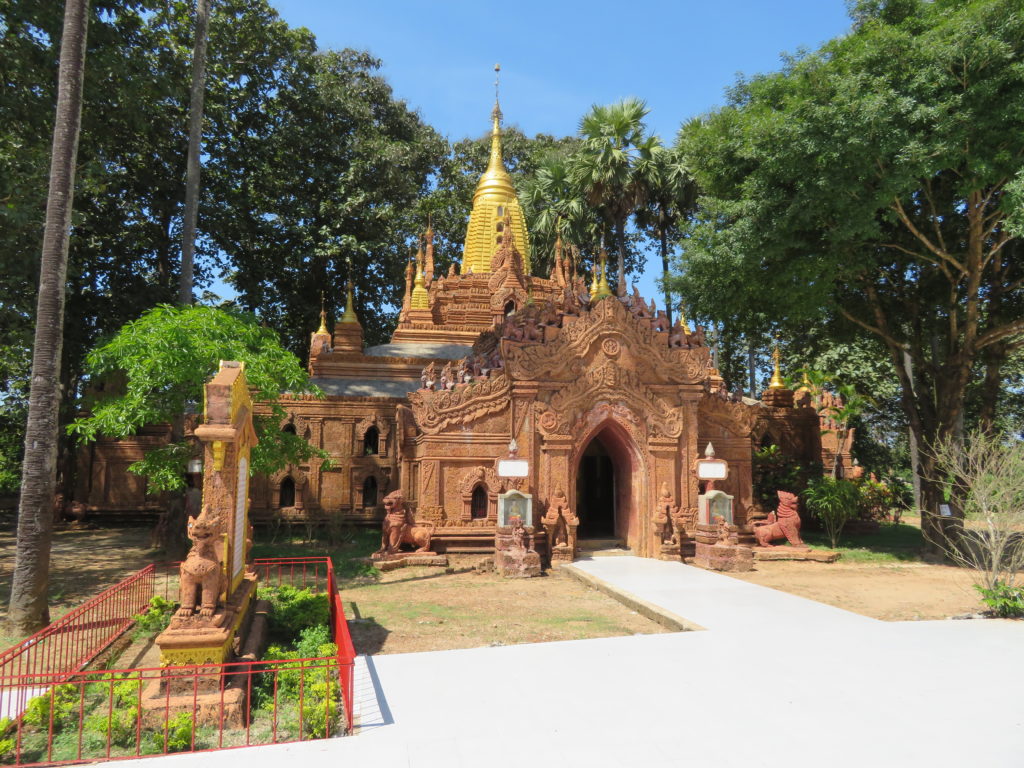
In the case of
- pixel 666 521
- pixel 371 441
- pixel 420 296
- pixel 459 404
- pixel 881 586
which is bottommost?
pixel 881 586

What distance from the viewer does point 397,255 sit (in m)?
33.4

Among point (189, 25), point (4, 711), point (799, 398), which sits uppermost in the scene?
point (189, 25)

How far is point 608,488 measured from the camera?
23.3 m

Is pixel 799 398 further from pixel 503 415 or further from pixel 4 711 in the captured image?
pixel 4 711

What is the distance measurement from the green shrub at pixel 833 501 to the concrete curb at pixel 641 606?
32.3 ft

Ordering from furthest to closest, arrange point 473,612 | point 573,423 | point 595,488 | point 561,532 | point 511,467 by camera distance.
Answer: point 595,488 < point 573,423 < point 561,532 < point 511,467 < point 473,612

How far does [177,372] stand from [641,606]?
9.66 metres

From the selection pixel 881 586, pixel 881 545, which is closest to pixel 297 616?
pixel 881 586

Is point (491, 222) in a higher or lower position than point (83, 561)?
higher

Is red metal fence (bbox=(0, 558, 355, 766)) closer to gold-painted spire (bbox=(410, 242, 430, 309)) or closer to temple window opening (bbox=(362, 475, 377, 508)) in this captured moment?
temple window opening (bbox=(362, 475, 377, 508))

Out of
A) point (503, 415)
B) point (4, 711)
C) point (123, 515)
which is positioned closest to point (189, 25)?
point (123, 515)

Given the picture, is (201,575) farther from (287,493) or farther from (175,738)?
(287,493)

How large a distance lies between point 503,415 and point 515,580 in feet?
14.7

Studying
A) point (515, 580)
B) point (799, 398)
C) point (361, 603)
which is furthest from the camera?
point (799, 398)
